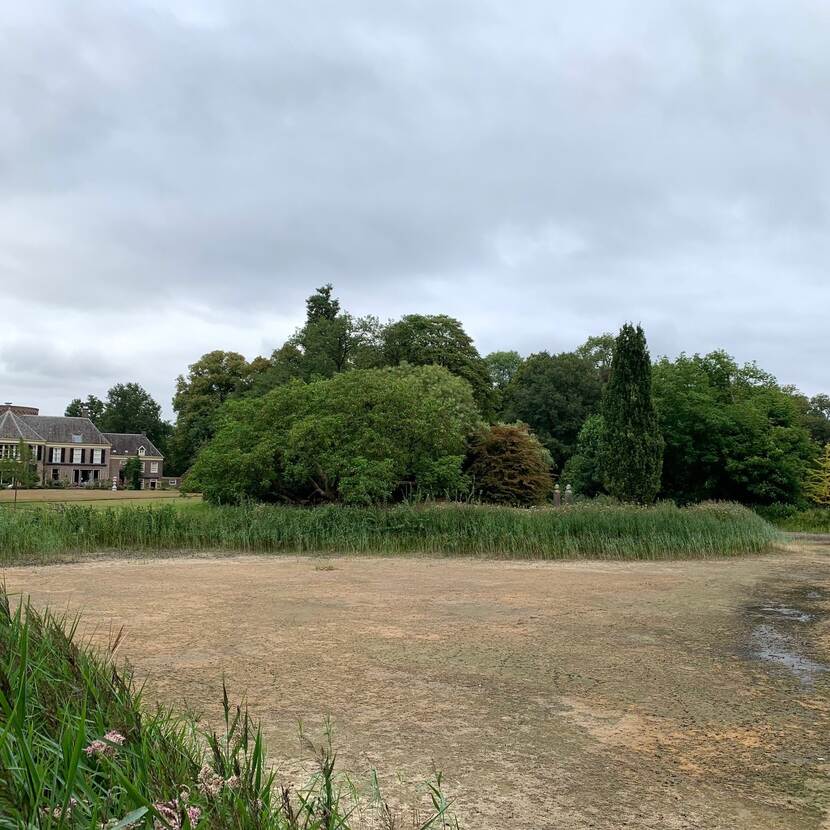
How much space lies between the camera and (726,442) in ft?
84.1

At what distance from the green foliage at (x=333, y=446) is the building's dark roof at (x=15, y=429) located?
4401 centimetres

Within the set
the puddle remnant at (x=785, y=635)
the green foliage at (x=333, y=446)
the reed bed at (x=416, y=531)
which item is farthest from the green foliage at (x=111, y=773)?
the green foliage at (x=333, y=446)

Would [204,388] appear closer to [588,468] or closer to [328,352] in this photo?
[328,352]

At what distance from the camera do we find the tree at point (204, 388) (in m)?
50.5

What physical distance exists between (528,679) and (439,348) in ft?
103

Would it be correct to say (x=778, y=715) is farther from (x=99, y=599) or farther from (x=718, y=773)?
(x=99, y=599)

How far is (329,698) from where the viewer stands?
17.3 ft

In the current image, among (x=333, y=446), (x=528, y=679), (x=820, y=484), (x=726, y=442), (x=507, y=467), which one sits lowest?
(x=528, y=679)

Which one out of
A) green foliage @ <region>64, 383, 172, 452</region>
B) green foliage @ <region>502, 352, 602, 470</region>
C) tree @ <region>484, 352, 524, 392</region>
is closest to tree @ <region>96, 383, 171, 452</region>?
green foliage @ <region>64, 383, 172, 452</region>

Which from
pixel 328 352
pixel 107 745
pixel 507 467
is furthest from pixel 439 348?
pixel 107 745

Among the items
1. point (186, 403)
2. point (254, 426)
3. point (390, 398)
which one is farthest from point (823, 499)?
point (186, 403)

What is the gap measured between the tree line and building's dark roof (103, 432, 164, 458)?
3130 centimetres

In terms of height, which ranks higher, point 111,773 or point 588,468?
point 588,468

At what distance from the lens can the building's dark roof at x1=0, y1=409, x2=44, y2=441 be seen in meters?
56.9
